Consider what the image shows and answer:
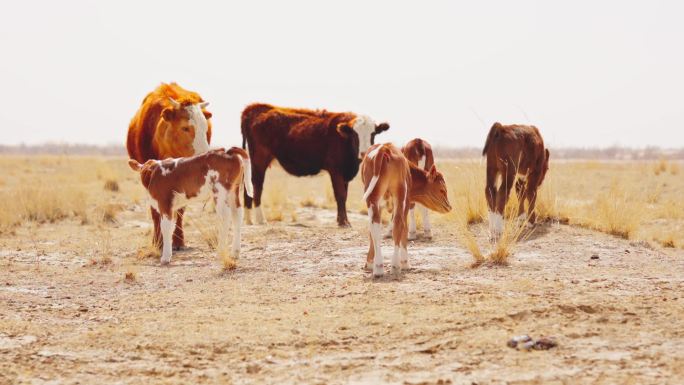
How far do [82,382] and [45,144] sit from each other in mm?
104563

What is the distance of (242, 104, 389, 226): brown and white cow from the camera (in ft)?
52.1

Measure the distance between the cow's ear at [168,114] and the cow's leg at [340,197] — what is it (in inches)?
163

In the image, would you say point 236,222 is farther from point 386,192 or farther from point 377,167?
point 377,167

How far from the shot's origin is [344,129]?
15.8 m

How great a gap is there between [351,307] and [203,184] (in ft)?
12.5

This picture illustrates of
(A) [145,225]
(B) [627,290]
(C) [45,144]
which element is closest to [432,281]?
(B) [627,290]

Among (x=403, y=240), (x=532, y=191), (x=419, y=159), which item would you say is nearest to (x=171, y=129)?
(x=419, y=159)

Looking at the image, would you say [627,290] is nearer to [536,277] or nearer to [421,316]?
[536,277]

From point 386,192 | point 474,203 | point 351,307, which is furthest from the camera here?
point 474,203

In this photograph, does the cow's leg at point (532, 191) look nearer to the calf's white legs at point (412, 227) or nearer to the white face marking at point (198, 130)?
the calf's white legs at point (412, 227)

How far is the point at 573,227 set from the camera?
13.9m

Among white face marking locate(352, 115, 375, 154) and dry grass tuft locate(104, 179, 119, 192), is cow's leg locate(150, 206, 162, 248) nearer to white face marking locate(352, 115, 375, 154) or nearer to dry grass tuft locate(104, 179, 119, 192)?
white face marking locate(352, 115, 375, 154)

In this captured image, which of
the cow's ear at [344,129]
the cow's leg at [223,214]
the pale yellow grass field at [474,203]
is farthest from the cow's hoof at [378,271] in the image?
the cow's ear at [344,129]

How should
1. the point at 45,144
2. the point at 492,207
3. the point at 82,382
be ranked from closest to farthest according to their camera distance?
the point at 82,382 → the point at 492,207 → the point at 45,144
